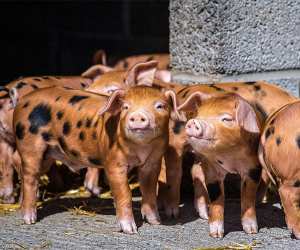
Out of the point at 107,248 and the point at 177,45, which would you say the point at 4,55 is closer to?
the point at 177,45

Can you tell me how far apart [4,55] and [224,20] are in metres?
5.67

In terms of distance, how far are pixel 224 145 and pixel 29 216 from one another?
58.3 inches

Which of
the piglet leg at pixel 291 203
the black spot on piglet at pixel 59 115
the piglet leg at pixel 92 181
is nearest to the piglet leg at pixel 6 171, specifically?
the piglet leg at pixel 92 181

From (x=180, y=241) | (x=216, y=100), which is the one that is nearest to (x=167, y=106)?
(x=216, y=100)

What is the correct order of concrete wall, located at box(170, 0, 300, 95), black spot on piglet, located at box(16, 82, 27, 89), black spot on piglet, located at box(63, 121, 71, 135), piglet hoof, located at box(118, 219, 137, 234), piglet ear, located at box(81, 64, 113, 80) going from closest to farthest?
1. piglet hoof, located at box(118, 219, 137, 234)
2. black spot on piglet, located at box(63, 121, 71, 135)
3. concrete wall, located at box(170, 0, 300, 95)
4. black spot on piglet, located at box(16, 82, 27, 89)
5. piglet ear, located at box(81, 64, 113, 80)

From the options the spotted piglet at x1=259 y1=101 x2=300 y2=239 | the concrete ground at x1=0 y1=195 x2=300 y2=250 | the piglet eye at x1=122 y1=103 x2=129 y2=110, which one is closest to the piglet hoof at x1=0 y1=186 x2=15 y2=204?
the concrete ground at x1=0 y1=195 x2=300 y2=250

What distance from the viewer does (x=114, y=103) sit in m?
4.95

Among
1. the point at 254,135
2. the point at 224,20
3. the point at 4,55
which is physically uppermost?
the point at 224,20

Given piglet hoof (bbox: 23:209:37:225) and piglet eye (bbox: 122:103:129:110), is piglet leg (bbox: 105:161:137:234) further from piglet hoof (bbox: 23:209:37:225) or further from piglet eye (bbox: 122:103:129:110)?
piglet hoof (bbox: 23:209:37:225)

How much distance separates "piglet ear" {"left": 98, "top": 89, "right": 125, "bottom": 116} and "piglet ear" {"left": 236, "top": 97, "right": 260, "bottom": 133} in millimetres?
753

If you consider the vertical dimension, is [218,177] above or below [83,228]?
above

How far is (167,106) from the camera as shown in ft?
16.2

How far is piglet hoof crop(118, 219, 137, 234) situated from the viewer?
495 centimetres

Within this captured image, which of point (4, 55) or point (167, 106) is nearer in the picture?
point (167, 106)
